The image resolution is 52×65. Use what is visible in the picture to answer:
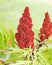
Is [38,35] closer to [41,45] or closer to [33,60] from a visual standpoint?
[41,45]

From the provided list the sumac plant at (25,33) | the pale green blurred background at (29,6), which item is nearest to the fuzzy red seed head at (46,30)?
the sumac plant at (25,33)

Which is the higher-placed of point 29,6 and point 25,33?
point 29,6

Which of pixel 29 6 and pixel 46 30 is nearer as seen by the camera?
pixel 46 30

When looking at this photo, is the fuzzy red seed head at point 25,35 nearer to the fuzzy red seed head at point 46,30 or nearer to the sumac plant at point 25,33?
the sumac plant at point 25,33

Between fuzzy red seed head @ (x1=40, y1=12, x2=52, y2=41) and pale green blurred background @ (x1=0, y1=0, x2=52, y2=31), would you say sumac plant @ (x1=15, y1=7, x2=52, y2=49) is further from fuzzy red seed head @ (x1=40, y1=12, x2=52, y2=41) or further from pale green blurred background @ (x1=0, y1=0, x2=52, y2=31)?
pale green blurred background @ (x1=0, y1=0, x2=52, y2=31)

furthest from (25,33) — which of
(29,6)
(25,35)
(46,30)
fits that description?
(29,6)

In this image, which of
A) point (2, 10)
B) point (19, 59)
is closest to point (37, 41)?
point (19, 59)

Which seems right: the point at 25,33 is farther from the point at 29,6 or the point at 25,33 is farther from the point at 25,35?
the point at 29,6

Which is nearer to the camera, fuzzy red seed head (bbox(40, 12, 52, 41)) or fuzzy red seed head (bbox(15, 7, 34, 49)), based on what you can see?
fuzzy red seed head (bbox(15, 7, 34, 49))

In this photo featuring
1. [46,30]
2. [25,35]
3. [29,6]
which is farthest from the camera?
[29,6]

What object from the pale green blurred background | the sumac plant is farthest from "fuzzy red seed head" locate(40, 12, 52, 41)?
the pale green blurred background

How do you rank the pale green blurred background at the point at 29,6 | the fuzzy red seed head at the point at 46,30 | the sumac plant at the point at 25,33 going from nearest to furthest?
the sumac plant at the point at 25,33 < the fuzzy red seed head at the point at 46,30 < the pale green blurred background at the point at 29,6

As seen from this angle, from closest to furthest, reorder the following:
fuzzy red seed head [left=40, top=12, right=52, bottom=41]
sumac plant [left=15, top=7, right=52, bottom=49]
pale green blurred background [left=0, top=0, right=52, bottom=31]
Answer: sumac plant [left=15, top=7, right=52, bottom=49] < fuzzy red seed head [left=40, top=12, right=52, bottom=41] < pale green blurred background [left=0, top=0, right=52, bottom=31]
